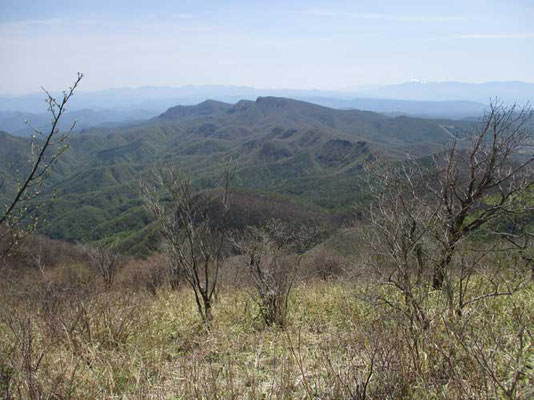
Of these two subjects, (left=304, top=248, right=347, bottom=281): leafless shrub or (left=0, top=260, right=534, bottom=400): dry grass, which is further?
(left=304, top=248, right=347, bottom=281): leafless shrub

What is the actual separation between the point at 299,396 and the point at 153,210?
4.81 meters

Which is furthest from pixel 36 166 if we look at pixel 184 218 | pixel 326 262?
pixel 326 262

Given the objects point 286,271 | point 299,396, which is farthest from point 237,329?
point 299,396

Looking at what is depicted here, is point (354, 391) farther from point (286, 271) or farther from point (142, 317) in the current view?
point (142, 317)

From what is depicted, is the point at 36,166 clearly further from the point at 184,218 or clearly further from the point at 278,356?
the point at 184,218

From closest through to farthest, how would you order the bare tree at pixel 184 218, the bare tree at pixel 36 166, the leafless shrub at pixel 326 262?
the bare tree at pixel 36 166 → the bare tree at pixel 184 218 → the leafless shrub at pixel 326 262

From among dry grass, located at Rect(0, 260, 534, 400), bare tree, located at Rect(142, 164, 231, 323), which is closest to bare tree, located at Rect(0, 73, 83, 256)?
dry grass, located at Rect(0, 260, 534, 400)

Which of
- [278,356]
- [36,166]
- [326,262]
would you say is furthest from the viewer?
[326,262]

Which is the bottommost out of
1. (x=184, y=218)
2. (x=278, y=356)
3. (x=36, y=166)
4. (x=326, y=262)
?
(x=326, y=262)

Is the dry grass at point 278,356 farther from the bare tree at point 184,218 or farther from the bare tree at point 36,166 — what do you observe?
the bare tree at point 36,166

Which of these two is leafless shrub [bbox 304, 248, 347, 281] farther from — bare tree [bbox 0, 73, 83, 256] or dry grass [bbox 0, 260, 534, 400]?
bare tree [bbox 0, 73, 83, 256]

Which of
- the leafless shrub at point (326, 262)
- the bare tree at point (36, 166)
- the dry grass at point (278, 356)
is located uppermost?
the bare tree at point (36, 166)

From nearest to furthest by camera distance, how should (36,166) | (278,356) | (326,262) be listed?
(36,166) < (278,356) < (326,262)

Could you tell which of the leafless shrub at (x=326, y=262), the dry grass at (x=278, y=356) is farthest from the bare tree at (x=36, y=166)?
the leafless shrub at (x=326, y=262)
